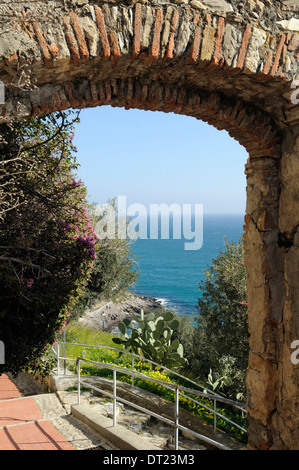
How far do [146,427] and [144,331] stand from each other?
4.06 meters

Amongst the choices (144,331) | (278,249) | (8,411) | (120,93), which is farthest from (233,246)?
(120,93)

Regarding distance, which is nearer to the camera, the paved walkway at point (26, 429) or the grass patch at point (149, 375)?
the paved walkway at point (26, 429)

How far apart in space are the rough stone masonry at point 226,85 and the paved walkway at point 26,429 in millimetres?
2397

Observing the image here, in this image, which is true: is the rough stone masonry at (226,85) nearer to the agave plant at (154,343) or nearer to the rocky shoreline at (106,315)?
the agave plant at (154,343)

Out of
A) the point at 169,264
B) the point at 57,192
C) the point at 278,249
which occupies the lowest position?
the point at 169,264

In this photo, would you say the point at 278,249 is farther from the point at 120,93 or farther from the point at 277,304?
the point at 120,93

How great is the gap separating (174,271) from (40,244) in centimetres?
6689

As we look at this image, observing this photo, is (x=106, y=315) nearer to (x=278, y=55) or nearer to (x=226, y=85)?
(x=226, y=85)

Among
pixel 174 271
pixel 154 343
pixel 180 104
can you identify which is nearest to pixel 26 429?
pixel 180 104

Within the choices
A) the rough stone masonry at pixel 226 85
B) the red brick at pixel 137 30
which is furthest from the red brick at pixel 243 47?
the red brick at pixel 137 30

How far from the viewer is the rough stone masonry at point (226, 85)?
8.77 feet
